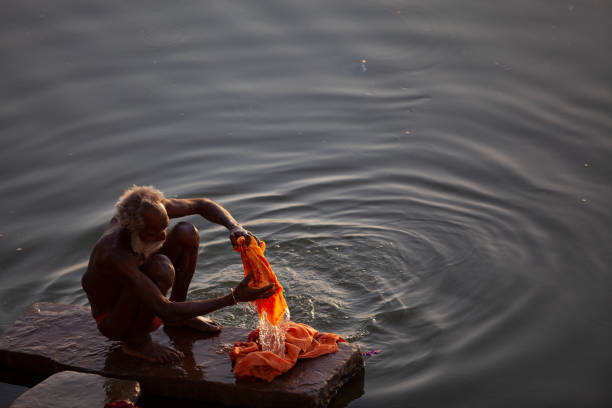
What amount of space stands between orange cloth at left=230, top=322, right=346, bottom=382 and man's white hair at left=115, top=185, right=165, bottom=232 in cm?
112

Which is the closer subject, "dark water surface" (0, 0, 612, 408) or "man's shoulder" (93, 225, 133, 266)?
"man's shoulder" (93, 225, 133, 266)

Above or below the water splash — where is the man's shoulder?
above

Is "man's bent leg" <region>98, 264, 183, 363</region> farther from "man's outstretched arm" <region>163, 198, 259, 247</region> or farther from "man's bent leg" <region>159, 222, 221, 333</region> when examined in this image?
"man's outstretched arm" <region>163, 198, 259, 247</region>

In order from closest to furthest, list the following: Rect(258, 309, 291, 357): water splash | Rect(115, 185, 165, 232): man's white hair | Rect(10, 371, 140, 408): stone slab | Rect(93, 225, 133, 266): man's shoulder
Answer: Rect(115, 185, 165, 232): man's white hair → Rect(93, 225, 133, 266): man's shoulder → Rect(10, 371, 140, 408): stone slab → Rect(258, 309, 291, 357): water splash

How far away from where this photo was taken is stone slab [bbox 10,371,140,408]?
15.6ft

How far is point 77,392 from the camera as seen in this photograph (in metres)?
4.85

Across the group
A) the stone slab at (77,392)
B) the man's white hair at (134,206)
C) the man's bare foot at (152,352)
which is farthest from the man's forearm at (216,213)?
the stone slab at (77,392)

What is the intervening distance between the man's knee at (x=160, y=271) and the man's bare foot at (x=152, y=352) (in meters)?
0.51

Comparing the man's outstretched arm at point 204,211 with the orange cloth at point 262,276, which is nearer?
the orange cloth at point 262,276

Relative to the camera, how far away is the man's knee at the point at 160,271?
476 cm

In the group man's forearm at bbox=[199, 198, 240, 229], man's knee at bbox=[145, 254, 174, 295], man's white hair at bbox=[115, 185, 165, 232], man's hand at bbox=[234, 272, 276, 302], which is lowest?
man's hand at bbox=[234, 272, 276, 302]

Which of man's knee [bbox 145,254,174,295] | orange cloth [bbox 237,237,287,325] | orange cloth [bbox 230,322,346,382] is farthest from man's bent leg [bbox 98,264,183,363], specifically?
orange cloth [bbox 237,237,287,325]

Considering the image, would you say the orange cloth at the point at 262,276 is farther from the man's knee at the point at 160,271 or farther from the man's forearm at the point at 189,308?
the man's knee at the point at 160,271

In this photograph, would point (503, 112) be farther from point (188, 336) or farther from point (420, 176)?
point (188, 336)
